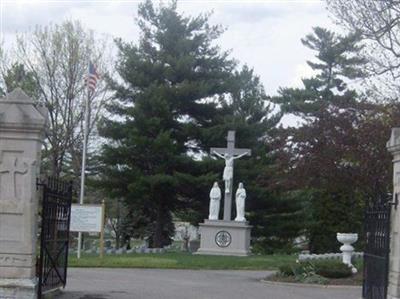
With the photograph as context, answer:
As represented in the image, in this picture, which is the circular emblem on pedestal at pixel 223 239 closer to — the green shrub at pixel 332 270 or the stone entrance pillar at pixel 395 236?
the green shrub at pixel 332 270

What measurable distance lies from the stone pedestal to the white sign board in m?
8.57

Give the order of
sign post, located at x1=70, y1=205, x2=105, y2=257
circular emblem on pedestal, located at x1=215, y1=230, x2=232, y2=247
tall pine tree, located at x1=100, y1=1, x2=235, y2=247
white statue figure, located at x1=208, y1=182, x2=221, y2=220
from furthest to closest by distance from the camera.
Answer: tall pine tree, located at x1=100, y1=1, x2=235, y2=247 < white statue figure, located at x1=208, y1=182, x2=221, y2=220 < circular emblem on pedestal, located at x1=215, y1=230, x2=232, y2=247 < sign post, located at x1=70, y1=205, x2=105, y2=257

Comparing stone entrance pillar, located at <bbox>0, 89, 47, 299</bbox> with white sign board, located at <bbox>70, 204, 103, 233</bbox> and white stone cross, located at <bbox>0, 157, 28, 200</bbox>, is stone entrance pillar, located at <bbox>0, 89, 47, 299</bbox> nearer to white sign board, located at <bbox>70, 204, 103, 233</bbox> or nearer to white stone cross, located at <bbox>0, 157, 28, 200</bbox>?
white stone cross, located at <bbox>0, 157, 28, 200</bbox>

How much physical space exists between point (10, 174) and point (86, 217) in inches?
515

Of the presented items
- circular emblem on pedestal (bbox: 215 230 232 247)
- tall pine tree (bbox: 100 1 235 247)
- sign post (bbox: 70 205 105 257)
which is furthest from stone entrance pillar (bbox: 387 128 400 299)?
tall pine tree (bbox: 100 1 235 247)

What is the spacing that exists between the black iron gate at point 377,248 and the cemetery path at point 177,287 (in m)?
3.54

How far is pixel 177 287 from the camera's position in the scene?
1819 centimetres

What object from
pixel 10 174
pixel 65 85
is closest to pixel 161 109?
pixel 65 85

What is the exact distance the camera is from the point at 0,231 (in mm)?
12375

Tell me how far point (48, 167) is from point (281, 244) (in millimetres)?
14318

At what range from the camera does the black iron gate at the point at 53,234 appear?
13.1m

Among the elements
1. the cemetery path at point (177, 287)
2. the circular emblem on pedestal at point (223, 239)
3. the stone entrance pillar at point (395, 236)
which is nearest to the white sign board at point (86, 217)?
the cemetery path at point (177, 287)

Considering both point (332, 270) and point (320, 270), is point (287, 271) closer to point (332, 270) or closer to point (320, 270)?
point (320, 270)

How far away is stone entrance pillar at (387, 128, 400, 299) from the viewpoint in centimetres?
1173
